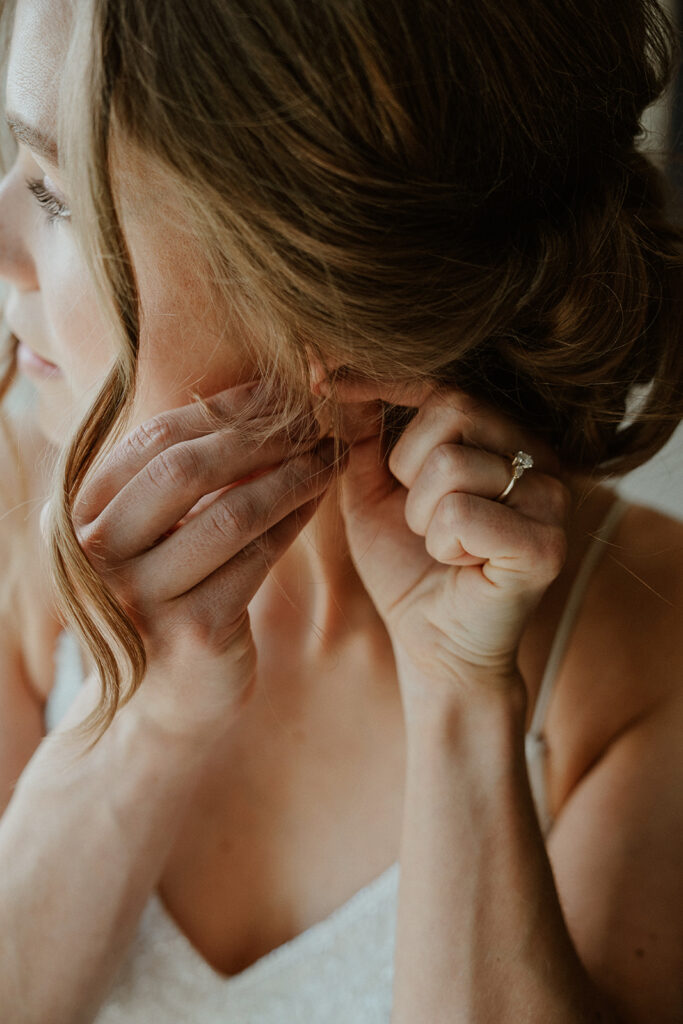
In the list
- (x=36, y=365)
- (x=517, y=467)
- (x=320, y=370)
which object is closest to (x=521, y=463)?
(x=517, y=467)

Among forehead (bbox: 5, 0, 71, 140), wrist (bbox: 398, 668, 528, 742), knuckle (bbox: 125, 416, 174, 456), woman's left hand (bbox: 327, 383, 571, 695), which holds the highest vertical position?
forehead (bbox: 5, 0, 71, 140)

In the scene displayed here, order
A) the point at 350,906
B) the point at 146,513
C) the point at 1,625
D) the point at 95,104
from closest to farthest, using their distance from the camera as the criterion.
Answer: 1. the point at 95,104
2. the point at 146,513
3. the point at 350,906
4. the point at 1,625

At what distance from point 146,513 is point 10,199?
1.09ft

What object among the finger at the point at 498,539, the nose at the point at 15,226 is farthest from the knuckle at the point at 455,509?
the nose at the point at 15,226

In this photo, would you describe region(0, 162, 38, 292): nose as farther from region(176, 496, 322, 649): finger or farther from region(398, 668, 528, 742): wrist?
region(398, 668, 528, 742): wrist

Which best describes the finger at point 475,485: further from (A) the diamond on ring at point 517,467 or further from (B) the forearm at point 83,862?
(B) the forearm at point 83,862

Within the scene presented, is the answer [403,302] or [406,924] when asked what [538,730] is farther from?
[403,302]

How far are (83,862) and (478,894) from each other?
0.39 meters

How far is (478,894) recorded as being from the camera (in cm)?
75

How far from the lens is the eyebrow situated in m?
0.61

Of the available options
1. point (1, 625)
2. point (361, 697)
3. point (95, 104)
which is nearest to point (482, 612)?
point (361, 697)

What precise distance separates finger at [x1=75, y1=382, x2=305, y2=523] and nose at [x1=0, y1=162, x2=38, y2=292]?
23 centimetres

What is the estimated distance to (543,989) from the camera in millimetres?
725

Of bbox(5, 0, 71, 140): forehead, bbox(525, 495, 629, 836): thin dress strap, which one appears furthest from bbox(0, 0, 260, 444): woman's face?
bbox(525, 495, 629, 836): thin dress strap
